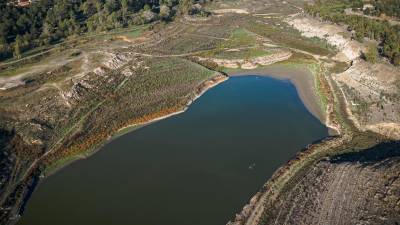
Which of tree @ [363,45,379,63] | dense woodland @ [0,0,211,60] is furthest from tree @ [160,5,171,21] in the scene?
tree @ [363,45,379,63]

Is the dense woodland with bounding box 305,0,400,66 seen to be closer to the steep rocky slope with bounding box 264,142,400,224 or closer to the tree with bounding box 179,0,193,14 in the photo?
the tree with bounding box 179,0,193,14

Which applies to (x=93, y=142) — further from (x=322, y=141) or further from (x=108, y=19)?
(x=108, y=19)

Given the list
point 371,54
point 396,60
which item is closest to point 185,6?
point 371,54

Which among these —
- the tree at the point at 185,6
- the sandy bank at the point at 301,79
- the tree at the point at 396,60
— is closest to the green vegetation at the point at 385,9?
the tree at the point at 396,60

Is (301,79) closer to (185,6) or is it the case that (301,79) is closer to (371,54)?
(371,54)

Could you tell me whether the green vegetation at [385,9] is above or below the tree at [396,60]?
above

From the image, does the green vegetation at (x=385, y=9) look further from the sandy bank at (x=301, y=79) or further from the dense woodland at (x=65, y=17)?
the dense woodland at (x=65, y=17)

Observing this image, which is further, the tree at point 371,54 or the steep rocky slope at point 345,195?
the tree at point 371,54
